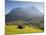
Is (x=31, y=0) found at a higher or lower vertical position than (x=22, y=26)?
higher

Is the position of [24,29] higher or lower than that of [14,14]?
lower

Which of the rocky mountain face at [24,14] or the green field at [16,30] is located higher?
the rocky mountain face at [24,14]

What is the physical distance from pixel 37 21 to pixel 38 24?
0.05 m

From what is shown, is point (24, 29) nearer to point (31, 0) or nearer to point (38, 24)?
point (38, 24)

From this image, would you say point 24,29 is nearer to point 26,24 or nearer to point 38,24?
point 26,24

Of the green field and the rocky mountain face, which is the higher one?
the rocky mountain face

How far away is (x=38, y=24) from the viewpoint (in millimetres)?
1521

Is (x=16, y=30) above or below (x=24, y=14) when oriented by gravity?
below
